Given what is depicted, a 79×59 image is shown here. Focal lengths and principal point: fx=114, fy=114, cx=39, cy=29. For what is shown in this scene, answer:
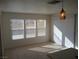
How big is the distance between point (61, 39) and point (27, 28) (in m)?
2.69


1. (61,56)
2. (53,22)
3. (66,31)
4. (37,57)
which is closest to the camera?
(61,56)

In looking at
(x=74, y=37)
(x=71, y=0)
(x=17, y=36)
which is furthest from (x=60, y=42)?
(x=71, y=0)

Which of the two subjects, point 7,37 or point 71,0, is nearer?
point 71,0

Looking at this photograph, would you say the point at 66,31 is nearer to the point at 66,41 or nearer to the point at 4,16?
the point at 66,41

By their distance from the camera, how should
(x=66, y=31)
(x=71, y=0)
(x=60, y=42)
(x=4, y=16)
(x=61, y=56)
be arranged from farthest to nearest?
(x=60, y=42) → (x=66, y=31) → (x=4, y=16) → (x=71, y=0) → (x=61, y=56)

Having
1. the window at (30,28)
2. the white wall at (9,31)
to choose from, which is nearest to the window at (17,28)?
the white wall at (9,31)

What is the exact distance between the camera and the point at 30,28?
885 cm

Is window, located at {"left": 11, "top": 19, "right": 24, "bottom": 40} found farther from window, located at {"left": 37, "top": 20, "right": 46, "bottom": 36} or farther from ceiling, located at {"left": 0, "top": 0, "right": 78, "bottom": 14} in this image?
ceiling, located at {"left": 0, "top": 0, "right": 78, "bottom": 14}

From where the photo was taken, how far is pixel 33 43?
8.77 metres

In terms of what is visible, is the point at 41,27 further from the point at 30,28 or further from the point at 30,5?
the point at 30,5

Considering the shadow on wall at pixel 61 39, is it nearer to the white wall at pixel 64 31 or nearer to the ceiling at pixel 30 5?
the white wall at pixel 64 31

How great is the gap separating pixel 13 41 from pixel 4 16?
1.78 metres

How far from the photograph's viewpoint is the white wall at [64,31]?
296 inches

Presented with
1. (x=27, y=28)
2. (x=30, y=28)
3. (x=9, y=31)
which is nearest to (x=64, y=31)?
(x=30, y=28)
